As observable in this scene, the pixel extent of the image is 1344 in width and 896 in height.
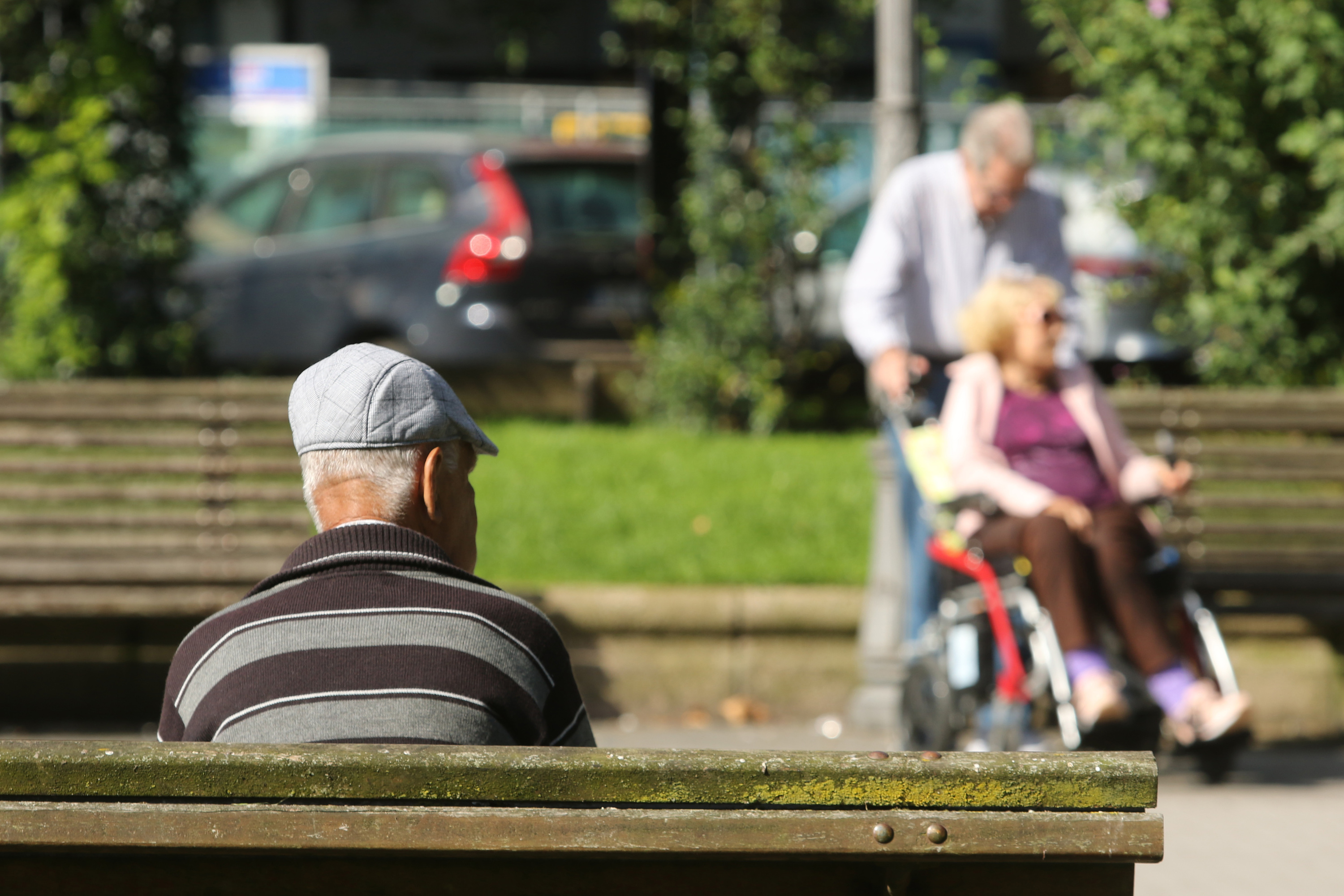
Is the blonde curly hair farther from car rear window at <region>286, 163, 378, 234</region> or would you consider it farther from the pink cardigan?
car rear window at <region>286, 163, 378, 234</region>

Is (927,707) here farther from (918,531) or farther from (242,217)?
(242,217)

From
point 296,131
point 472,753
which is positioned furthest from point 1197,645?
point 296,131

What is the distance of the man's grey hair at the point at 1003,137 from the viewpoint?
5.72m

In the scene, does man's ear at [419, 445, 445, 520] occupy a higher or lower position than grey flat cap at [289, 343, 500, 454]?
lower

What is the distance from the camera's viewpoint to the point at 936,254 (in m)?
6.02

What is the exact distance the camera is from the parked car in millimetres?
9953

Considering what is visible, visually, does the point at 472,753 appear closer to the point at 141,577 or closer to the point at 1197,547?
the point at 141,577

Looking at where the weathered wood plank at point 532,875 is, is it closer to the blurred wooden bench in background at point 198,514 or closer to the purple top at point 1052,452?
the purple top at point 1052,452

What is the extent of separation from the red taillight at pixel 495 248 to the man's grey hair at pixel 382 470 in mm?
7730

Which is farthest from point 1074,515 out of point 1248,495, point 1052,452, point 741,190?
point 741,190

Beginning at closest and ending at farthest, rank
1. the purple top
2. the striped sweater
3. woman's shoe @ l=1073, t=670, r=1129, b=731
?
the striped sweater → woman's shoe @ l=1073, t=670, r=1129, b=731 → the purple top

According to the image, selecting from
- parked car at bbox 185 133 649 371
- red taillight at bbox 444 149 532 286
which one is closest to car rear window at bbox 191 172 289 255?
parked car at bbox 185 133 649 371

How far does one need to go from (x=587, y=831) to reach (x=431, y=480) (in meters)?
0.66

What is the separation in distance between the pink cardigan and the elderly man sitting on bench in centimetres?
315
